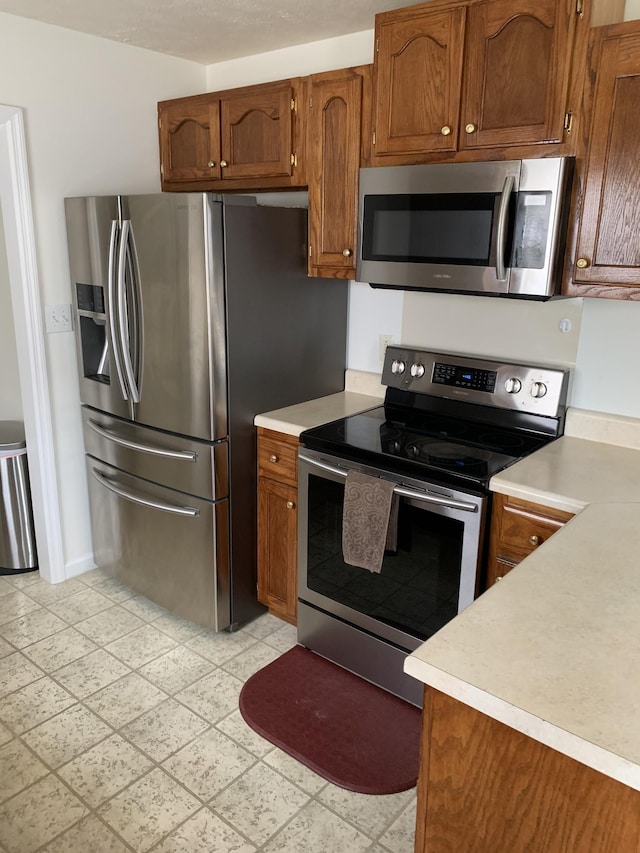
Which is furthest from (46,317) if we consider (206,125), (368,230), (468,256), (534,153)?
(534,153)

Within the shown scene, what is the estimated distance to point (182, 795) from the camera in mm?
1894

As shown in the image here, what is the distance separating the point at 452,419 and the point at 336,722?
1.18m

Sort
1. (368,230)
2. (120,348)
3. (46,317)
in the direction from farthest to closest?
(46,317), (120,348), (368,230)

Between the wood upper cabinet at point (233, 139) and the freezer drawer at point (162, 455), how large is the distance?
3.67 ft

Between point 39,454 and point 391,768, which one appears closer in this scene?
point 391,768

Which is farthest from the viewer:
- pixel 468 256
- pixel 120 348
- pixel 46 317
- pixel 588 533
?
pixel 46 317

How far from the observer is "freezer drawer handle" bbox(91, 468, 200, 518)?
2566mm

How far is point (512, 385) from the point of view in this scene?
2.35 metres

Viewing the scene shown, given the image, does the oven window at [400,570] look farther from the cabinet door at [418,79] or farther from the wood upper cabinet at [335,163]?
the cabinet door at [418,79]

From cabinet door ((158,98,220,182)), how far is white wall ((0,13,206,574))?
2.8 inches

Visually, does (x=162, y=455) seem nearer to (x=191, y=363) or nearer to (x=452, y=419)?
(x=191, y=363)

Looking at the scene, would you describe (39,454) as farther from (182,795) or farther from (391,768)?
(391,768)

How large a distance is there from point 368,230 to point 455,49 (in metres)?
0.61

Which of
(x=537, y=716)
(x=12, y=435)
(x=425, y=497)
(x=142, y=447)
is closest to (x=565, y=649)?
(x=537, y=716)
